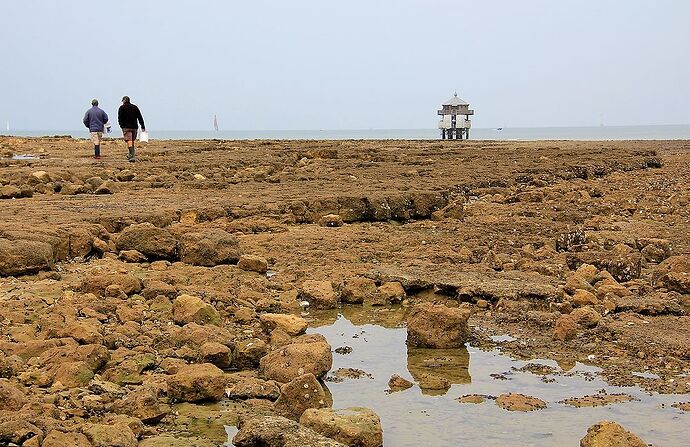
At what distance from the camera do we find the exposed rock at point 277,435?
4.07m

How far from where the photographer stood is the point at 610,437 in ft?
13.7

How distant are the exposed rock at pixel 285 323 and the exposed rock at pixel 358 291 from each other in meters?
1.19

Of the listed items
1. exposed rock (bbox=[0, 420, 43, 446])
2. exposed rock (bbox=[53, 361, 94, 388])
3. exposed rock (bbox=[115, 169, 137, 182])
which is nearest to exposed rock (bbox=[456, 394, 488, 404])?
exposed rock (bbox=[53, 361, 94, 388])

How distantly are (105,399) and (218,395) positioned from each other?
2.04 ft

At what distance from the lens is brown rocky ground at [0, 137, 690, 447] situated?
197 inches

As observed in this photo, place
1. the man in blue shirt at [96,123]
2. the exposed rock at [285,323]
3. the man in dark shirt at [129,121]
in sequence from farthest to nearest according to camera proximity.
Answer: the man in blue shirt at [96,123] < the man in dark shirt at [129,121] < the exposed rock at [285,323]

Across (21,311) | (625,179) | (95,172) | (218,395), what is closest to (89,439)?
(218,395)

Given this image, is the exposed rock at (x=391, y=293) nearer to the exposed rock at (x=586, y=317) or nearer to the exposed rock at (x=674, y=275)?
the exposed rock at (x=586, y=317)

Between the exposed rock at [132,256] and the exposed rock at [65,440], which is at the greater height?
the exposed rock at [132,256]

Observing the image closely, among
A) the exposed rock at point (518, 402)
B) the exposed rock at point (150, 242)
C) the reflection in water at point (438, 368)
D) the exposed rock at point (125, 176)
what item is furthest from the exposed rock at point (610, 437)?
the exposed rock at point (125, 176)

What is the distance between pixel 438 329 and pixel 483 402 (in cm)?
118

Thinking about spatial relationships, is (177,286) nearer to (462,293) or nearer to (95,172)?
(462,293)

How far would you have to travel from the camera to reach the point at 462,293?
7.56 metres

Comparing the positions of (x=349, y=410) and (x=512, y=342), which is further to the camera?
(x=512, y=342)
